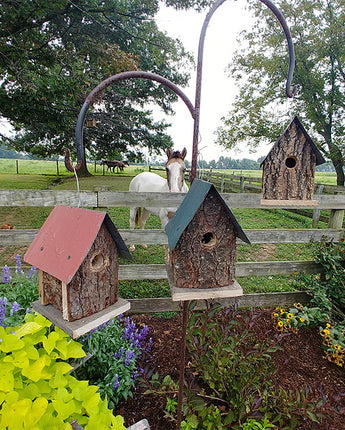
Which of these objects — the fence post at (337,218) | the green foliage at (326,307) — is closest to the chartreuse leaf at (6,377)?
the green foliage at (326,307)

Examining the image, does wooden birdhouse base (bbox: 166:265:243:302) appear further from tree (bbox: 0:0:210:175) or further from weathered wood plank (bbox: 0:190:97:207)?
tree (bbox: 0:0:210:175)

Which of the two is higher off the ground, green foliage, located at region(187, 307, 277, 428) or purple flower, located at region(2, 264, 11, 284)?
purple flower, located at region(2, 264, 11, 284)

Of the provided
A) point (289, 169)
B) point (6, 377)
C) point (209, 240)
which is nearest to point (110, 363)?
point (6, 377)

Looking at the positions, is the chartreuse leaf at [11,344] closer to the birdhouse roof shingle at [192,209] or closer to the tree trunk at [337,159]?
the birdhouse roof shingle at [192,209]

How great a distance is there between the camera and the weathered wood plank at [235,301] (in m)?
3.39

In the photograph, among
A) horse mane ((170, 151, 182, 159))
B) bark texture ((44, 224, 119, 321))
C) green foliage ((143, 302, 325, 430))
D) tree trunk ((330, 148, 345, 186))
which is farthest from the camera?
tree trunk ((330, 148, 345, 186))

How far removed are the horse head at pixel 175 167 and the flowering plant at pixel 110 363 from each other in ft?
4.90

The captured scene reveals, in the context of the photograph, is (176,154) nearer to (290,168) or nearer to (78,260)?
(290,168)

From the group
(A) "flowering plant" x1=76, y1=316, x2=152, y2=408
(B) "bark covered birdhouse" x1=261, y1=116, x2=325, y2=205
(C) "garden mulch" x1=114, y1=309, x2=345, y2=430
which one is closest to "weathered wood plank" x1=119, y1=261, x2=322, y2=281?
(C) "garden mulch" x1=114, y1=309, x2=345, y2=430

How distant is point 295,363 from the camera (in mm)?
2793

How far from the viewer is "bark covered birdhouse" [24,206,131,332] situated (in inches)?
43.9

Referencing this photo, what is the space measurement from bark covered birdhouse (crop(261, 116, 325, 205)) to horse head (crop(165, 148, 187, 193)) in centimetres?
92

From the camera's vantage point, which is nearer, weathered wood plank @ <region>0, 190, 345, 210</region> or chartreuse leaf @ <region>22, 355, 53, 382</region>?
chartreuse leaf @ <region>22, 355, 53, 382</region>

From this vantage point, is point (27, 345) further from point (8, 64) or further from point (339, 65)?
point (339, 65)
